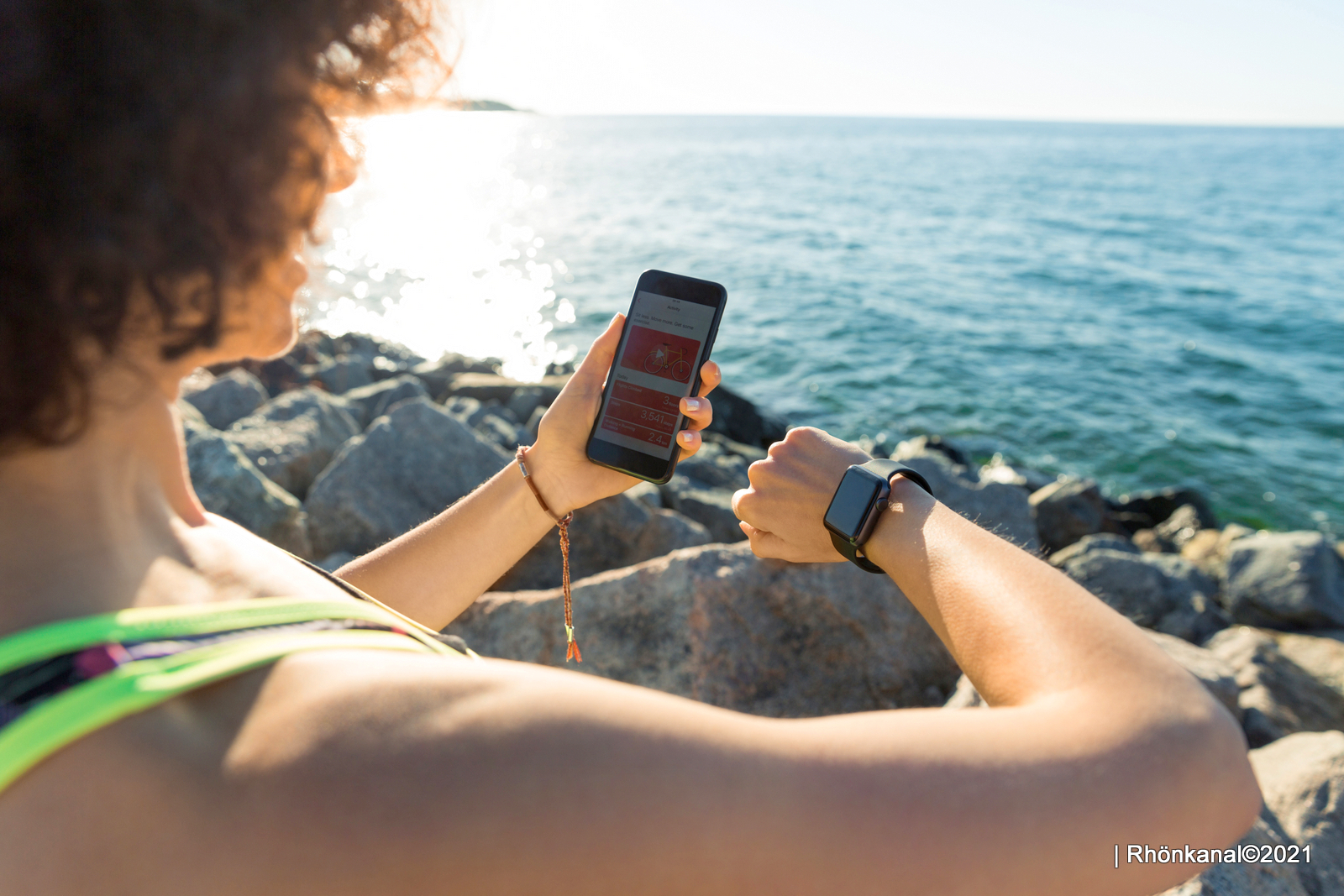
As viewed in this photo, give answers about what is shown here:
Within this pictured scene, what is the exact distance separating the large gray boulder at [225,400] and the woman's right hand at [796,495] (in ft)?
21.7

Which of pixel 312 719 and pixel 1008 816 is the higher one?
pixel 312 719

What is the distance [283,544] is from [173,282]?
143 inches

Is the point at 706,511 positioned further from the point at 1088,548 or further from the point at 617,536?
the point at 1088,548

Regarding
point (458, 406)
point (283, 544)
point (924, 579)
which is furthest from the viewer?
point (458, 406)

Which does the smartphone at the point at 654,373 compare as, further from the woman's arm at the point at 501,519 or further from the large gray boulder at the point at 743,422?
the large gray boulder at the point at 743,422

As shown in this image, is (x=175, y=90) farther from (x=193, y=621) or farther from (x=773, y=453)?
(x=773, y=453)

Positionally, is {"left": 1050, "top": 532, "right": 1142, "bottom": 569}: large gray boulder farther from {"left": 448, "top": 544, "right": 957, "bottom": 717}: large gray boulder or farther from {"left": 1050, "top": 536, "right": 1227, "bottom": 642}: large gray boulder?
{"left": 448, "top": 544, "right": 957, "bottom": 717}: large gray boulder

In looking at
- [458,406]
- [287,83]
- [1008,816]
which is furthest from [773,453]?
[458,406]

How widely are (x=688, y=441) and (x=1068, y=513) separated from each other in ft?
24.7

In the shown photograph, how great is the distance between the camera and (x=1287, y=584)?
21.8 feet

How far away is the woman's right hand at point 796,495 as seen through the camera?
1568mm

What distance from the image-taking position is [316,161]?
888mm

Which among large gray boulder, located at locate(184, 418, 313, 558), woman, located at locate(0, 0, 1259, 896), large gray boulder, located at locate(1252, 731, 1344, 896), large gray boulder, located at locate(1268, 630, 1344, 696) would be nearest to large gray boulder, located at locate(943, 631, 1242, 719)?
large gray boulder, located at locate(1252, 731, 1344, 896)

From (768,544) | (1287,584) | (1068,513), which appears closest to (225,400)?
(768,544)
